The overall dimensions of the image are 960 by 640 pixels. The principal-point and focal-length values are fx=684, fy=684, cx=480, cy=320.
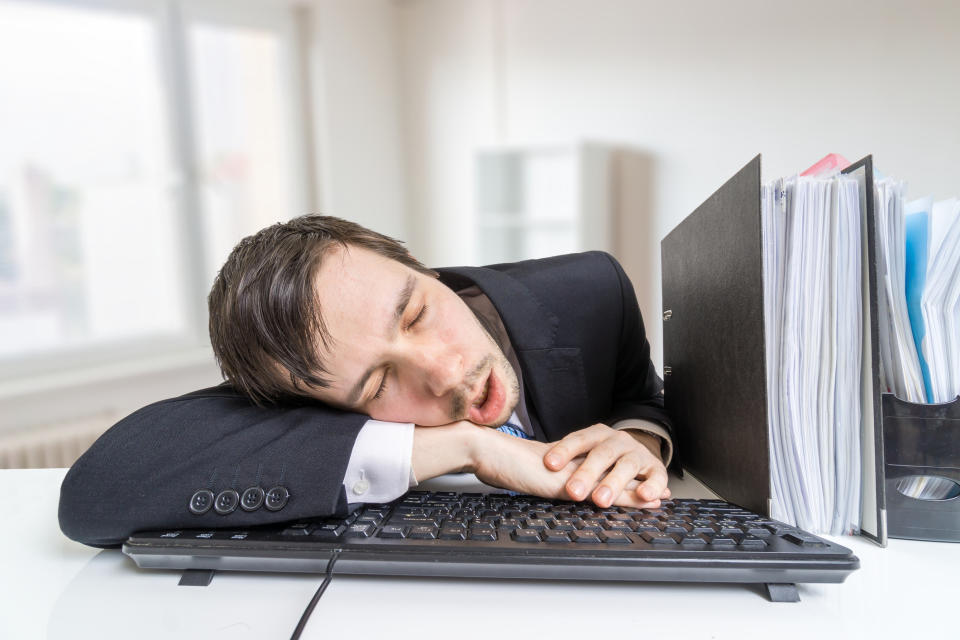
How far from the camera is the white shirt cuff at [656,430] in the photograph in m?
0.91

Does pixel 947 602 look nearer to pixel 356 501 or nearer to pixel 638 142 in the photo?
pixel 356 501

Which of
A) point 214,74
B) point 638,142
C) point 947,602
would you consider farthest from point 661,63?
point 947,602

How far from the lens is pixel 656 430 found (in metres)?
0.94

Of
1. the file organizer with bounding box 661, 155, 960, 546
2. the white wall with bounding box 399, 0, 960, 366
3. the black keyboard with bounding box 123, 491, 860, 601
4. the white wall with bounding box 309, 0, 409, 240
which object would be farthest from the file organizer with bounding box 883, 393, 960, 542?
the white wall with bounding box 309, 0, 409, 240

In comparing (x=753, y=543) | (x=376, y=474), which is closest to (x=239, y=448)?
(x=376, y=474)

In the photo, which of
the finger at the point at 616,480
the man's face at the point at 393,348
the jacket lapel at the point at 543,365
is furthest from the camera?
the jacket lapel at the point at 543,365

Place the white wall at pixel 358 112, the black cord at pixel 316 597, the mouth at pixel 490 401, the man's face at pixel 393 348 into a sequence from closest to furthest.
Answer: the black cord at pixel 316 597 < the man's face at pixel 393 348 < the mouth at pixel 490 401 < the white wall at pixel 358 112

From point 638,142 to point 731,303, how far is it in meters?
2.94

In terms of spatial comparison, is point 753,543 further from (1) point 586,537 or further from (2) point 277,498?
(2) point 277,498

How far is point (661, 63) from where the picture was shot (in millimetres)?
3311

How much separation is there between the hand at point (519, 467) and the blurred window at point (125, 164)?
2790mm

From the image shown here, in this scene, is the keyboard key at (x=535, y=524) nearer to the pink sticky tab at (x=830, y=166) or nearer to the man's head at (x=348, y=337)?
the man's head at (x=348, y=337)

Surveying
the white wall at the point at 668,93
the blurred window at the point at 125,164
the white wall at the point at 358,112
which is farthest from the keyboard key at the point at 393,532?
the white wall at the point at 358,112

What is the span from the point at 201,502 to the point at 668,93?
3.16 m
